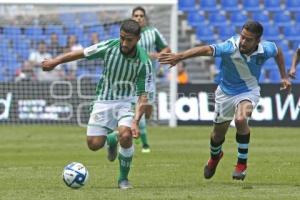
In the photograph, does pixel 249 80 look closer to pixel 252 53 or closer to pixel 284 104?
pixel 252 53

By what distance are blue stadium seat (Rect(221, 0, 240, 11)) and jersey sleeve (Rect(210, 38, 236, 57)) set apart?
1905 cm

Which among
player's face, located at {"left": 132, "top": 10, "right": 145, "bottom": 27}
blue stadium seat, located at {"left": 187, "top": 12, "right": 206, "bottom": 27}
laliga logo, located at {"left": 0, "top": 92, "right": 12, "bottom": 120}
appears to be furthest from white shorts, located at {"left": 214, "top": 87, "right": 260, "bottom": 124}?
blue stadium seat, located at {"left": 187, "top": 12, "right": 206, "bottom": 27}

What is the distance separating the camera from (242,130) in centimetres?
1150

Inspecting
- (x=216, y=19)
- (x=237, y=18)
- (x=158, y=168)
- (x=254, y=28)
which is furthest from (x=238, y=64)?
(x=216, y=19)

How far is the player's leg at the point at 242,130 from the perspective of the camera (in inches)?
447

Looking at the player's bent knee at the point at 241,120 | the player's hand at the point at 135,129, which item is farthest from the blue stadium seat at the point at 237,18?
the player's hand at the point at 135,129

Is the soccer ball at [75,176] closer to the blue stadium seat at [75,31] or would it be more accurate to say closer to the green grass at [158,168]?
the green grass at [158,168]

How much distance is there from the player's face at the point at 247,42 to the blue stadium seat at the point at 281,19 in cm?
1900

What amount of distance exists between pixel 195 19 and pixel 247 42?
744 inches

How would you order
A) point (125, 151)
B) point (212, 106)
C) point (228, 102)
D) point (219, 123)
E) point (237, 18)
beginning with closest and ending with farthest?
point (125, 151) → point (228, 102) → point (219, 123) → point (212, 106) → point (237, 18)

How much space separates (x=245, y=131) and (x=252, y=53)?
3.38 feet

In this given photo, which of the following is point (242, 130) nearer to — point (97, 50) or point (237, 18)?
point (97, 50)

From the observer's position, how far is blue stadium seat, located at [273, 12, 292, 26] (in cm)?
2981

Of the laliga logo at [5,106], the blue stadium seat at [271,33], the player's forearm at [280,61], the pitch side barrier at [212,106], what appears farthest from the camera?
the blue stadium seat at [271,33]
